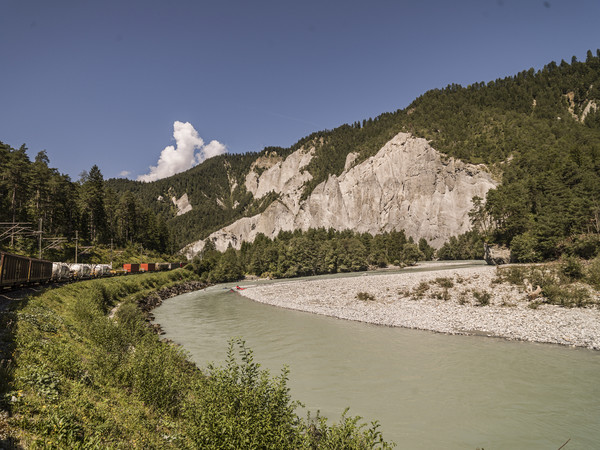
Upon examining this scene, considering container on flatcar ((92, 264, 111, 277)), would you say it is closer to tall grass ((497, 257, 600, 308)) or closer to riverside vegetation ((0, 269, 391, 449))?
riverside vegetation ((0, 269, 391, 449))

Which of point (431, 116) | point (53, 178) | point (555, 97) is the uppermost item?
point (555, 97)

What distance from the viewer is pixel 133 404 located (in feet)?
32.3

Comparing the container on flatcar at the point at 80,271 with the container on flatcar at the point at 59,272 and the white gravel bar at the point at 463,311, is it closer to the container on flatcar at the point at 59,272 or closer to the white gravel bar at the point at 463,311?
the container on flatcar at the point at 59,272

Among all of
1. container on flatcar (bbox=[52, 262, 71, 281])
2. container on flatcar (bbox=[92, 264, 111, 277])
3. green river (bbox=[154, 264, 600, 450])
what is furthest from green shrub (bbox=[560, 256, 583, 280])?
container on flatcar (bbox=[92, 264, 111, 277])

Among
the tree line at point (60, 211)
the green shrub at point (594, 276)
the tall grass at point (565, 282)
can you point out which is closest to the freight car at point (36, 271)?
the tree line at point (60, 211)

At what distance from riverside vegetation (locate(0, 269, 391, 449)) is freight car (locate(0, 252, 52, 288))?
12.5 meters

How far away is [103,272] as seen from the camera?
5731 cm

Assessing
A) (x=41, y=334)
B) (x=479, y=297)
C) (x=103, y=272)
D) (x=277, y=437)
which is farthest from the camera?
(x=103, y=272)

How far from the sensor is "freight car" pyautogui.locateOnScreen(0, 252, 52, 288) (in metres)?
23.1

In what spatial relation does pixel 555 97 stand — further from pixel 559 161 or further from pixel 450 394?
pixel 450 394

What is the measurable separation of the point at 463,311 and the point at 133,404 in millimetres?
28119

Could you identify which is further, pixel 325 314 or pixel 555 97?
pixel 555 97

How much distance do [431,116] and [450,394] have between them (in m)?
204

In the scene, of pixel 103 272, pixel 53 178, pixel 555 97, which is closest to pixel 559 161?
pixel 103 272
